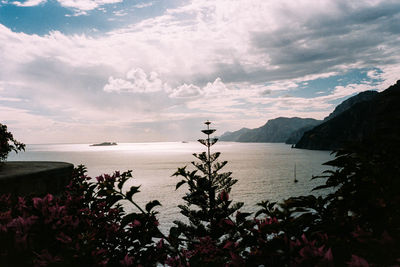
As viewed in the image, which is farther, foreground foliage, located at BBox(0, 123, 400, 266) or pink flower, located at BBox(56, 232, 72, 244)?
pink flower, located at BBox(56, 232, 72, 244)

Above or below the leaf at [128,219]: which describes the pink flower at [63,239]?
below

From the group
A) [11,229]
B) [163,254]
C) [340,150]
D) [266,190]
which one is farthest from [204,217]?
[266,190]

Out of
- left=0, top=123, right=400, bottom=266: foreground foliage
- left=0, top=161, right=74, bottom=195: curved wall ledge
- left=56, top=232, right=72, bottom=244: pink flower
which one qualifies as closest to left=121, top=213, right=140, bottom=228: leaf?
left=0, top=123, right=400, bottom=266: foreground foliage

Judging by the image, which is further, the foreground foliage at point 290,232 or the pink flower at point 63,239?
the pink flower at point 63,239

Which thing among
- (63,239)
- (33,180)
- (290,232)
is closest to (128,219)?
(63,239)

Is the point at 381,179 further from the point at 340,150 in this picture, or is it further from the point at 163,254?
the point at 163,254

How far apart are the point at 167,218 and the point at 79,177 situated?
133 feet

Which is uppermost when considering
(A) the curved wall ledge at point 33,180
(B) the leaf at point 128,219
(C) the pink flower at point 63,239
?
(B) the leaf at point 128,219

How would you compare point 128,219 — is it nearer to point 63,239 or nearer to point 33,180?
point 63,239

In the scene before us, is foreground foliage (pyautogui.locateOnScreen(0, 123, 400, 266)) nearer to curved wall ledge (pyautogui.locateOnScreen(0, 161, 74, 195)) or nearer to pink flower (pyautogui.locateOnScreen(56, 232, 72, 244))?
pink flower (pyautogui.locateOnScreen(56, 232, 72, 244))

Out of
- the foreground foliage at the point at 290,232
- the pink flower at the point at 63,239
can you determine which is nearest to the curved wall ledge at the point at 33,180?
the foreground foliage at the point at 290,232

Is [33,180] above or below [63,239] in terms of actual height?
below

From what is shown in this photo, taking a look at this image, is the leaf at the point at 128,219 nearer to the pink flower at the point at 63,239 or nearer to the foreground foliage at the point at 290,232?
the foreground foliage at the point at 290,232

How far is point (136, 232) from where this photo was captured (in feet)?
6.64
